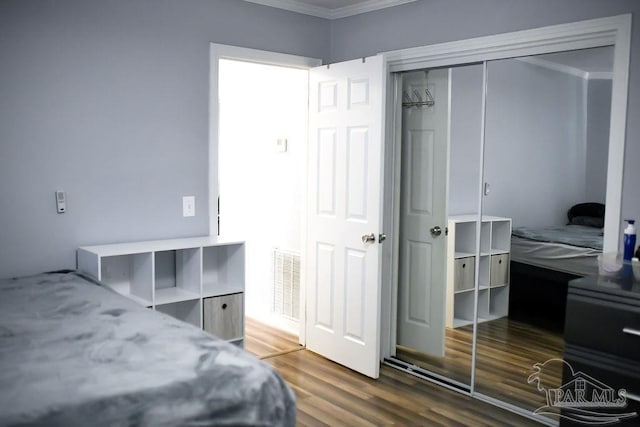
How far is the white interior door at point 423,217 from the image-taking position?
376cm

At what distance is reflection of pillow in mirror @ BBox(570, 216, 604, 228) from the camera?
2926 mm

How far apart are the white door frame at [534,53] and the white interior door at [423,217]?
84 mm

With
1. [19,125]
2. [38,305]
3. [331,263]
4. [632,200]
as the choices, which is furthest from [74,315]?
[632,200]

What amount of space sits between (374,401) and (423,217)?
4.21 ft

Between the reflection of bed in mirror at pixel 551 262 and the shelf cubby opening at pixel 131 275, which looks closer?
the reflection of bed in mirror at pixel 551 262

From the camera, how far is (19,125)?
3.01 metres

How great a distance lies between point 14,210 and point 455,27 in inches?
108

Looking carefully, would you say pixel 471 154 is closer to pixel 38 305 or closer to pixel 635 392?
pixel 635 392

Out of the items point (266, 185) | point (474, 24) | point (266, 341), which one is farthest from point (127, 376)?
point (266, 185)

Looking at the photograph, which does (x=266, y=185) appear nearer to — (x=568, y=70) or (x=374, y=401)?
(x=374, y=401)

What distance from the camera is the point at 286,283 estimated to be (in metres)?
4.75

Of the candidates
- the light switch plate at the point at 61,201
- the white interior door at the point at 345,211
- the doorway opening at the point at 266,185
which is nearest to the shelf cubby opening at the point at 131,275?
the light switch plate at the point at 61,201

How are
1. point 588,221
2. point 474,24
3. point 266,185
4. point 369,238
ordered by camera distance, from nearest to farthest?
point 588,221, point 474,24, point 369,238, point 266,185

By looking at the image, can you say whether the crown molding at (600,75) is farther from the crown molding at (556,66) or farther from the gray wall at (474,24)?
the gray wall at (474,24)
